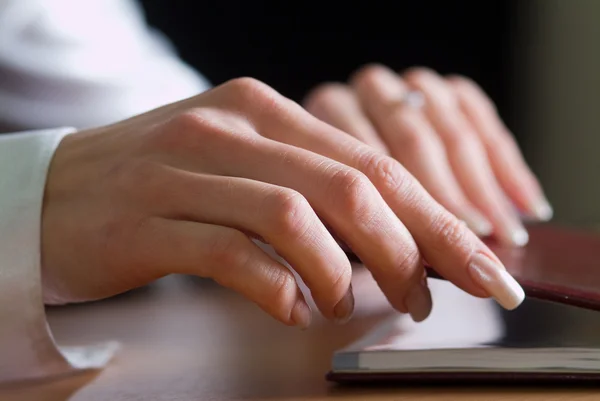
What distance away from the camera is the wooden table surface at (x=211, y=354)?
0.48 m

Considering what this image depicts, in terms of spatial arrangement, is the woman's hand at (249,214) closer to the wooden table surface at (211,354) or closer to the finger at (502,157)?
the wooden table surface at (211,354)

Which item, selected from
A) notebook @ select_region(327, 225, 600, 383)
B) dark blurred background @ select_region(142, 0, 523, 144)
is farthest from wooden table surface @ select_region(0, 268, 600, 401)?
dark blurred background @ select_region(142, 0, 523, 144)

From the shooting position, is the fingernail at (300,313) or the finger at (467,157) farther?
the finger at (467,157)

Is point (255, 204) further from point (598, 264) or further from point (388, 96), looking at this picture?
point (388, 96)

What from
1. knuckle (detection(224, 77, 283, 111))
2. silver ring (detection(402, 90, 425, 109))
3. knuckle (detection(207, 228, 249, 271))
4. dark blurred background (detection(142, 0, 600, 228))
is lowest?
dark blurred background (detection(142, 0, 600, 228))

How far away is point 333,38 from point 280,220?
1689mm

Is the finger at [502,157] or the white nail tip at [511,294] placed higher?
the white nail tip at [511,294]

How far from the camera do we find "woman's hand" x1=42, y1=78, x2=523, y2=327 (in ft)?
1.61

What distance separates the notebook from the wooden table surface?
0.01 m

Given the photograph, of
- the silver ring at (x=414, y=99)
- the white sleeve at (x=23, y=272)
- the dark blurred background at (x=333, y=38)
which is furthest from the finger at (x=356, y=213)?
the dark blurred background at (x=333, y=38)

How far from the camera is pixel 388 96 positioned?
1098 millimetres

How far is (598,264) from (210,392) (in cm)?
30

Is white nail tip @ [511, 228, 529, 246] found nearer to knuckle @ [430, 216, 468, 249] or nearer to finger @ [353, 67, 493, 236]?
finger @ [353, 67, 493, 236]

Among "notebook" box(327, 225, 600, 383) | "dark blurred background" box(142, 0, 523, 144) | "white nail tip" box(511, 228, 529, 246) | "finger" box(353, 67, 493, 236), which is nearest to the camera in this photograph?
"notebook" box(327, 225, 600, 383)
